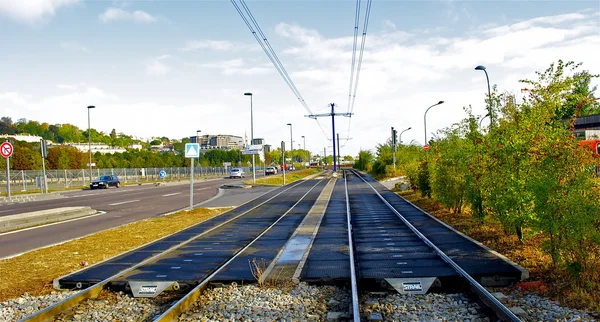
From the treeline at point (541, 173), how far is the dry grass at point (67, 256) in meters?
8.39

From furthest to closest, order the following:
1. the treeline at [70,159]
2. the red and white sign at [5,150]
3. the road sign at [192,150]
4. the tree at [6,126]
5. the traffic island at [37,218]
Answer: the tree at [6,126], the treeline at [70,159], the red and white sign at [5,150], the road sign at [192,150], the traffic island at [37,218]

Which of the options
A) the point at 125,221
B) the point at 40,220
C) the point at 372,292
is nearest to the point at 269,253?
the point at 372,292

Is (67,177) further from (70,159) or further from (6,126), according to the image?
(6,126)

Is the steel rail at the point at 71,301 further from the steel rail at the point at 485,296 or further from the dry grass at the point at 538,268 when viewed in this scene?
the dry grass at the point at 538,268

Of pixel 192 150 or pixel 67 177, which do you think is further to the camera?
pixel 67 177

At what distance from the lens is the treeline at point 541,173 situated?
7.15 metres

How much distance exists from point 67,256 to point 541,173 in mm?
10162

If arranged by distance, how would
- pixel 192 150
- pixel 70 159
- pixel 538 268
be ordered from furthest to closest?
pixel 70 159 → pixel 192 150 → pixel 538 268

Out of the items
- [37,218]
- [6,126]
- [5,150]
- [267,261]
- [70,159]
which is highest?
[6,126]

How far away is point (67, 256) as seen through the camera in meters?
10.9

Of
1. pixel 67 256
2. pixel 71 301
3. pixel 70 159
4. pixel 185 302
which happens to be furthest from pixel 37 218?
pixel 70 159

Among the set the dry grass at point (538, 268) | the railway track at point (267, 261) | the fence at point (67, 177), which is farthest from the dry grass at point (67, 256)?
the fence at point (67, 177)

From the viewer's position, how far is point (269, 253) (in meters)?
10.8

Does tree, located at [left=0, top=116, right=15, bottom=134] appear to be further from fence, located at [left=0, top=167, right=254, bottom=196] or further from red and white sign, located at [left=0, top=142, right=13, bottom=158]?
red and white sign, located at [left=0, top=142, right=13, bottom=158]
